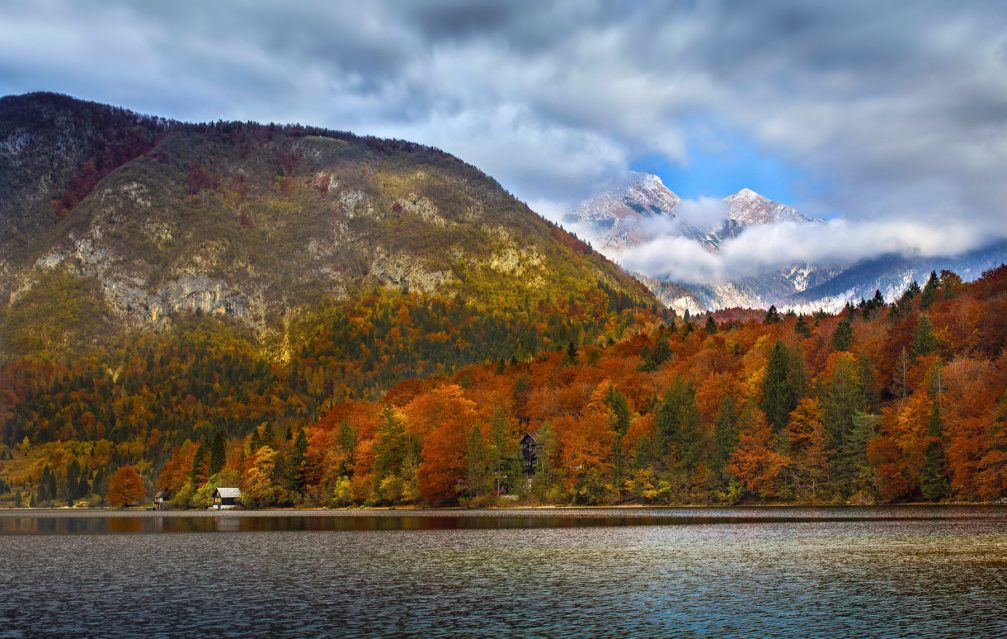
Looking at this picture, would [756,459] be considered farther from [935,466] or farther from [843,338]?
[843,338]

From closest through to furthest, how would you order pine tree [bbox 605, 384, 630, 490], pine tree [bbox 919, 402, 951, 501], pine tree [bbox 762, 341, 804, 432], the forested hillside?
pine tree [bbox 919, 402, 951, 501]
the forested hillside
pine tree [bbox 762, 341, 804, 432]
pine tree [bbox 605, 384, 630, 490]

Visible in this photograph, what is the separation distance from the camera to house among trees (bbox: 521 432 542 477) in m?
159

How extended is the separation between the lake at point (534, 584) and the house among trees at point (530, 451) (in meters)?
78.6

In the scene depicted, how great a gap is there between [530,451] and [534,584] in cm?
12830

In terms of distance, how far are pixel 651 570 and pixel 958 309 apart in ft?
409

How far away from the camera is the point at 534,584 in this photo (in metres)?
44.3

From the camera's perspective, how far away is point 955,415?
114m

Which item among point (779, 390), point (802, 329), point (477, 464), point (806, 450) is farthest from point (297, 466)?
point (802, 329)

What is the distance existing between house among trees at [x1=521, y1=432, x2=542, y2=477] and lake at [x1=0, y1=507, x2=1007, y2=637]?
7858cm

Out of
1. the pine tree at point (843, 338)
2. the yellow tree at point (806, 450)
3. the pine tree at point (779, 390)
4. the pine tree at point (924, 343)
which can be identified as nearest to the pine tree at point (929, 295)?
the pine tree at point (843, 338)

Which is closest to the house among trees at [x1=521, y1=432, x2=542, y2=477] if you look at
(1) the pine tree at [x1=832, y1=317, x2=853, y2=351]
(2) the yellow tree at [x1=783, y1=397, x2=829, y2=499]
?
(2) the yellow tree at [x1=783, y1=397, x2=829, y2=499]

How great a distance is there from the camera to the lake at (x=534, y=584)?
33188mm

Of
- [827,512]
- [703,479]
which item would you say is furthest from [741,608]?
[703,479]

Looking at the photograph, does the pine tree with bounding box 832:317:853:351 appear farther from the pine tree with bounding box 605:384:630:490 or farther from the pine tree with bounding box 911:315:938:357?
the pine tree with bounding box 605:384:630:490
